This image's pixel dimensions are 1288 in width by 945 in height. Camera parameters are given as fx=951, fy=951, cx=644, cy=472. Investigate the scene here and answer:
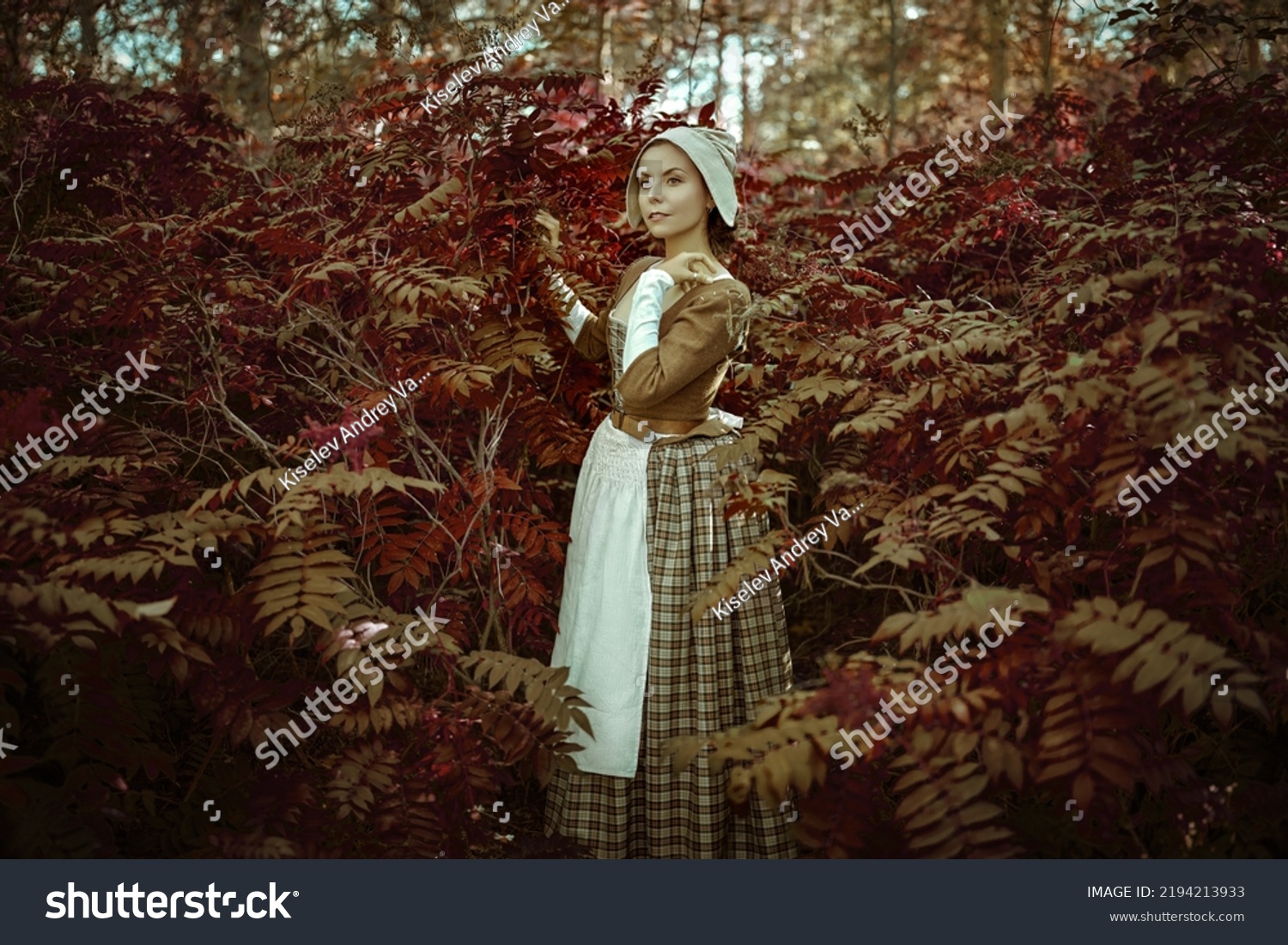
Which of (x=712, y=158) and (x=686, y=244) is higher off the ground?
(x=712, y=158)

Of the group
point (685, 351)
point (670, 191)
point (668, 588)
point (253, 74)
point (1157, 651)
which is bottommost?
point (1157, 651)

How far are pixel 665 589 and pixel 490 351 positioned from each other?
2.59ft

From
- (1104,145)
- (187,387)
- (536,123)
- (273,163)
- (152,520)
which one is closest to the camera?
(152,520)

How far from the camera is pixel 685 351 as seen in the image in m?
2.44

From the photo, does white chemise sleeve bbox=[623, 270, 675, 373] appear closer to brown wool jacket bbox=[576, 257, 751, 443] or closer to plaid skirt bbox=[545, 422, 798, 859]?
brown wool jacket bbox=[576, 257, 751, 443]

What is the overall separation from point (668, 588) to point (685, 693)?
0.95 feet

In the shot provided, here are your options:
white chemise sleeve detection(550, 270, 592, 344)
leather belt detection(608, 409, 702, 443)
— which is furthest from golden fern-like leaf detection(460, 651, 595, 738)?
white chemise sleeve detection(550, 270, 592, 344)

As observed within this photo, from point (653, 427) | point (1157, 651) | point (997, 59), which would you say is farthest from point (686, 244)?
point (997, 59)

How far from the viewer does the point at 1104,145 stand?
2.96 meters

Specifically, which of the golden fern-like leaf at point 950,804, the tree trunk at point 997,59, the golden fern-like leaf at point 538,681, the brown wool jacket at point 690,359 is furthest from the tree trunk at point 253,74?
the tree trunk at point 997,59

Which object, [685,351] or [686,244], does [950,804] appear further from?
[686,244]

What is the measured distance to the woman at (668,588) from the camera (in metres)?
2.50
